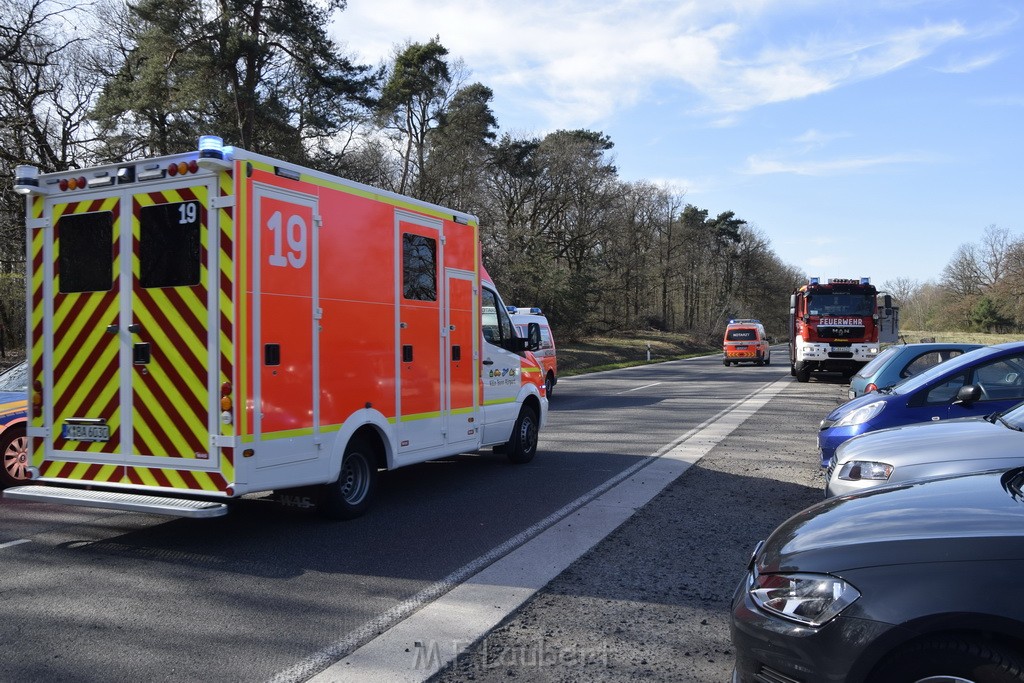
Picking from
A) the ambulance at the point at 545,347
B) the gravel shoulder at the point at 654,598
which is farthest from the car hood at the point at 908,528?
the ambulance at the point at 545,347

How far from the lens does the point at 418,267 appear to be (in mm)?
8180

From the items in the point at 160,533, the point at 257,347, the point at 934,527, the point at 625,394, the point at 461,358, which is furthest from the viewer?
the point at 625,394

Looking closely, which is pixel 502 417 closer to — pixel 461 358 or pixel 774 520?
pixel 461 358

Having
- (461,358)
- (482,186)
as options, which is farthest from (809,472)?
(482,186)

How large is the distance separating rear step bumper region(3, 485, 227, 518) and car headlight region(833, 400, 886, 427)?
6.12 metres

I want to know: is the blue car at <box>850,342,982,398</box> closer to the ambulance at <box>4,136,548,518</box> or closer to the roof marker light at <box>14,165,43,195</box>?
the ambulance at <box>4,136,548,518</box>

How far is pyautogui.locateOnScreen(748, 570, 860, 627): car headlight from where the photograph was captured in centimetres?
282

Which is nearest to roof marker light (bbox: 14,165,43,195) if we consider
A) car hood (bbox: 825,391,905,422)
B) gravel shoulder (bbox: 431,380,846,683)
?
gravel shoulder (bbox: 431,380,846,683)

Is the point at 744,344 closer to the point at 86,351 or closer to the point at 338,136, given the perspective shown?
the point at 338,136

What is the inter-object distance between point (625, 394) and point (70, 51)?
2066 centimetres

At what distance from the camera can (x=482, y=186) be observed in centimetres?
3984

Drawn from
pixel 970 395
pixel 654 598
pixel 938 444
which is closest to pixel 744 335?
pixel 970 395

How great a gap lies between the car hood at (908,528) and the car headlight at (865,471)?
178cm

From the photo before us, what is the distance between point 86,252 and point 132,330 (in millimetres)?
856
